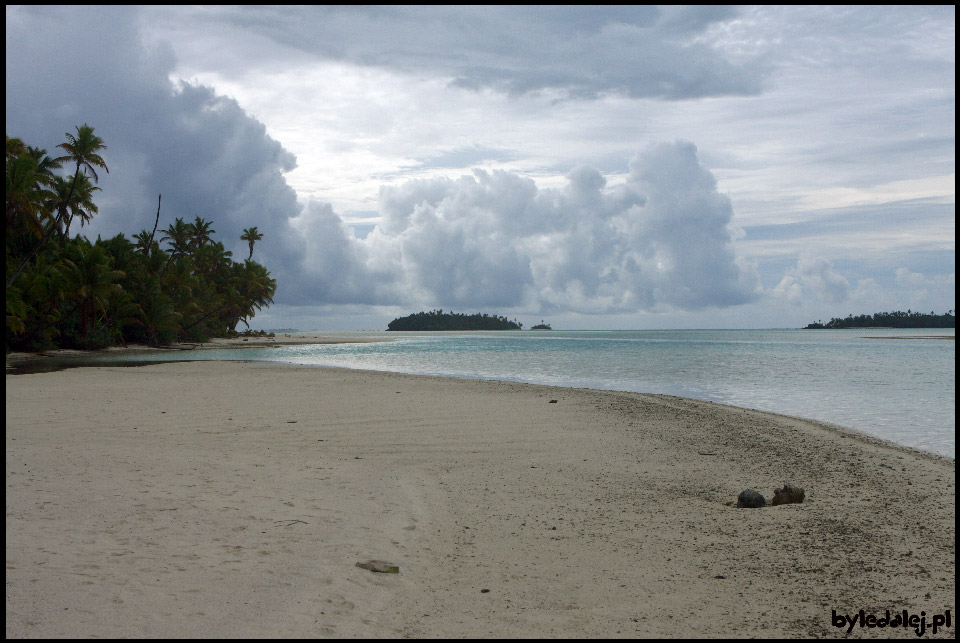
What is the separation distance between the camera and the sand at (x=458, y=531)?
392 cm

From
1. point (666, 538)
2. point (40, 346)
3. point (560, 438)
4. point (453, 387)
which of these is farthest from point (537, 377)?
point (40, 346)

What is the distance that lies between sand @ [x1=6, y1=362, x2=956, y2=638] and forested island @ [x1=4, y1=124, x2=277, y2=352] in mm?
24157

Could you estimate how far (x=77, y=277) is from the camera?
38.9 meters

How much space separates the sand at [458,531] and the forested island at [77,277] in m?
24.2

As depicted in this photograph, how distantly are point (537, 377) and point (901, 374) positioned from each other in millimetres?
15825

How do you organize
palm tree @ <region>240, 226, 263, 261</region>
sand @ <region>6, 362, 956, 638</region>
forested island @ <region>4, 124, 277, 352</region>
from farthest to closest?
palm tree @ <region>240, 226, 263, 261</region>, forested island @ <region>4, 124, 277, 352</region>, sand @ <region>6, 362, 956, 638</region>

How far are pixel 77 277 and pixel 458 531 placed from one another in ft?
136

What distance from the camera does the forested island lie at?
31.6 meters

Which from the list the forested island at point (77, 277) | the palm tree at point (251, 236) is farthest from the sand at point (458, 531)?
the palm tree at point (251, 236)

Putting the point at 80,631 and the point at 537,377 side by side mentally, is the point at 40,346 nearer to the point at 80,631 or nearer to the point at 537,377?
the point at 537,377

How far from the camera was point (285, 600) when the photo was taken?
13.1ft

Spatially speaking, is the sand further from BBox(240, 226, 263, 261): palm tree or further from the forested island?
BBox(240, 226, 263, 261): palm tree

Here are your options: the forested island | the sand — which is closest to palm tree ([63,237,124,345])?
the forested island

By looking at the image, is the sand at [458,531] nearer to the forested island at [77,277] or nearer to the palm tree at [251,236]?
the forested island at [77,277]
